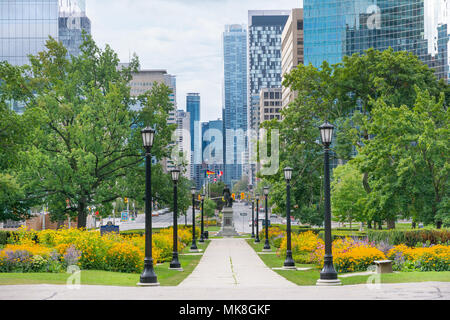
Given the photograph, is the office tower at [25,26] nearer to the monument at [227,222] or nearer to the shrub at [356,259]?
the monument at [227,222]

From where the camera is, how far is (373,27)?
126m

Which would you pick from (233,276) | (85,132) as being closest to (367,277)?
(233,276)

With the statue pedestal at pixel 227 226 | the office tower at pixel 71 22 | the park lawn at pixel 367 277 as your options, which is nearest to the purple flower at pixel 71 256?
the park lawn at pixel 367 277

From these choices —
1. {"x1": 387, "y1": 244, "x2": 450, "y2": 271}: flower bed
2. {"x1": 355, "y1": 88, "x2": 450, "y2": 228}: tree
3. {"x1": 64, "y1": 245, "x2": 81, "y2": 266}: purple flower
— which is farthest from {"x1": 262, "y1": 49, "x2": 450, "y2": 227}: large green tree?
{"x1": 64, "y1": 245, "x2": 81, "y2": 266}: purple flower

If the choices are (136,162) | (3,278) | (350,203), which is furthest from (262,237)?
(3,278)

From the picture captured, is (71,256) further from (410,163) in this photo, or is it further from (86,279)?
(410,163)

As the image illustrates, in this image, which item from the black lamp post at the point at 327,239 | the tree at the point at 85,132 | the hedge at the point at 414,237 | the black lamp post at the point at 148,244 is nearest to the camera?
the black lamp post at the point at 148,244

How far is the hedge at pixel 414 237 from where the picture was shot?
2666 centimetres

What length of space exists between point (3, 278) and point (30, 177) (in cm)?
2573

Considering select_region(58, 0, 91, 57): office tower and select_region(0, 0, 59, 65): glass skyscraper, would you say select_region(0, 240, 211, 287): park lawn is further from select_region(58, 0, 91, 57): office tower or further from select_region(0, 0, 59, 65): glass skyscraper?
select_region(58, 0, 91, 57): office tower

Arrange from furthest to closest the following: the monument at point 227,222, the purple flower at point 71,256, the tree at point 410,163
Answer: the monument at point 227,222 → the tree at point 410,163 → the purple flower at point 71,256

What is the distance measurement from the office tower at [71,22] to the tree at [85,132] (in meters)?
107

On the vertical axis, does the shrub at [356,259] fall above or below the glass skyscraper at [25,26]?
below

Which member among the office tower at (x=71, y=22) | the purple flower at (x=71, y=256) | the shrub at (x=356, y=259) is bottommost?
the shrub at (x=356, y=259)
